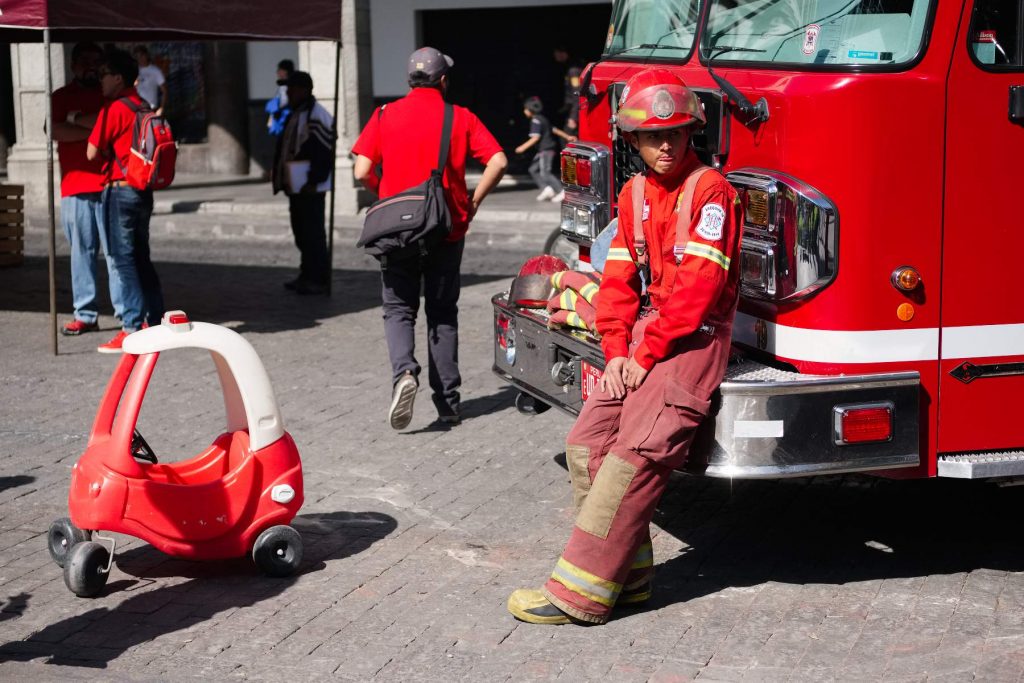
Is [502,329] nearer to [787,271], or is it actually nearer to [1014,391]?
[787,271]

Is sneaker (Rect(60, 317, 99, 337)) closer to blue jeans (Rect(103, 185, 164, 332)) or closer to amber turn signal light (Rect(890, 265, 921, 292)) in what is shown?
blue jeans (Rect(103, 185, 164, 332))

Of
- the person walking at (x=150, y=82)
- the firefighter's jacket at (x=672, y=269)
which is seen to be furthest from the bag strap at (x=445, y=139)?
the person walking at (x=150, y=82)

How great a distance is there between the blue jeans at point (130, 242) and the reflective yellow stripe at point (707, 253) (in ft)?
18.4

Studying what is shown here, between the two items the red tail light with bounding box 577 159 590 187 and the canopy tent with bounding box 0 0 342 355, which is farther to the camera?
the canopy tent with bounding box 0 0 342 355

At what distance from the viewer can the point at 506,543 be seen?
5543 mm

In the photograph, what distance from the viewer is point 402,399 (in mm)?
6969

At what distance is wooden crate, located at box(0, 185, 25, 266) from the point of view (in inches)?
519

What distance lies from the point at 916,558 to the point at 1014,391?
854mm

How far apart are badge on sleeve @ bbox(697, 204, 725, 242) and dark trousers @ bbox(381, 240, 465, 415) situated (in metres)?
2.71

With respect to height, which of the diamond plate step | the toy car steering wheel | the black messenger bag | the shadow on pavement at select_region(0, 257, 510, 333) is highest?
the black messenger bag

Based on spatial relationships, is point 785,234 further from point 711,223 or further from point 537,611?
point 537,611

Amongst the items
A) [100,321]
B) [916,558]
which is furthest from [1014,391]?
[100,321]

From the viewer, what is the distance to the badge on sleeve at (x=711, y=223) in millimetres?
4516

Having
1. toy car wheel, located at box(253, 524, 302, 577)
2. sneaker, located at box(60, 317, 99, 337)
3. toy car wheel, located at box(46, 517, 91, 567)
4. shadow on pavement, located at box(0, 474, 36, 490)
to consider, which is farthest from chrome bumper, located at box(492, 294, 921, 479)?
sneaker, located at box(60, 317, 99, 337)
